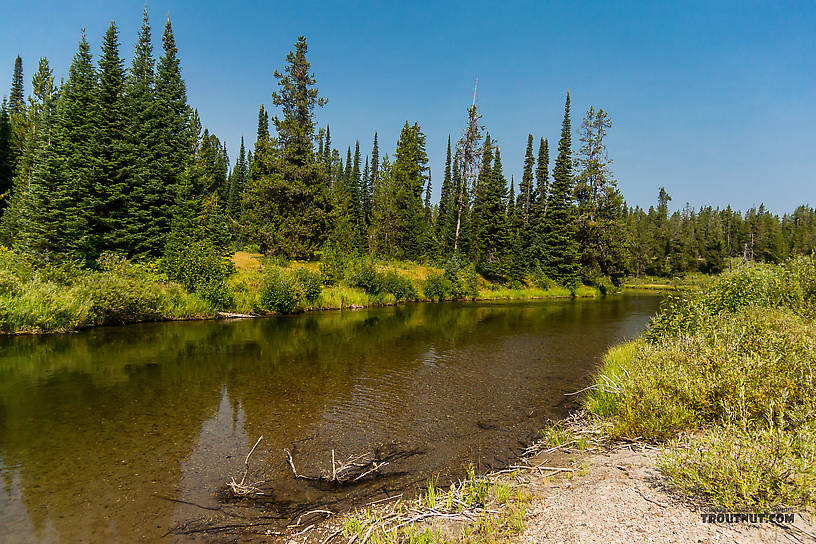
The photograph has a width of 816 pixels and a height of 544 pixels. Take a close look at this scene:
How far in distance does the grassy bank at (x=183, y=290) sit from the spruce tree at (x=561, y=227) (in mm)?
20032

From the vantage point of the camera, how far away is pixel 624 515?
4.92 metres

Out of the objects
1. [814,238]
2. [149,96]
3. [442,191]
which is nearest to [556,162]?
[442,191]

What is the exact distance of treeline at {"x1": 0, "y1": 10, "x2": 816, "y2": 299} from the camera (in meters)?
28.1

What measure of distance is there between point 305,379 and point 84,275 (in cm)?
1862

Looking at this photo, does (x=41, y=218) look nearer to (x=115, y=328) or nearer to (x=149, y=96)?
(x=115, y=328)

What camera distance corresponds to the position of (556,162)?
62.4 meters

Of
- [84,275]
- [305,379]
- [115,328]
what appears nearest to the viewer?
[305,379]

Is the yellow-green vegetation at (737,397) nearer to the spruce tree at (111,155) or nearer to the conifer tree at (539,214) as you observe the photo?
the spruce tree at (111,155)

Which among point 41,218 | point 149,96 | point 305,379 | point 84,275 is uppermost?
point 149,96

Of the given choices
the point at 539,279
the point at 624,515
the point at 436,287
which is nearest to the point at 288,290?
the point at 436,287

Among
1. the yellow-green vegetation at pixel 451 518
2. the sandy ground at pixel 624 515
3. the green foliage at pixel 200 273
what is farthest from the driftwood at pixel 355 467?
the green foliage at pixel 200 273

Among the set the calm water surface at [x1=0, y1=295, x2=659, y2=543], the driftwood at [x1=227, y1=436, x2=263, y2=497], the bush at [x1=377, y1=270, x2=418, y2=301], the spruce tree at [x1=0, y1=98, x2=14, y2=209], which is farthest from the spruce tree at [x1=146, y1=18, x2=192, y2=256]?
the driftwood at [x1=227, y1=436, x2=263, y2=497]

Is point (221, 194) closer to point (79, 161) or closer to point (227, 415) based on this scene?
point (79, 161)

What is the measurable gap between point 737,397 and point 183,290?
27.8m
